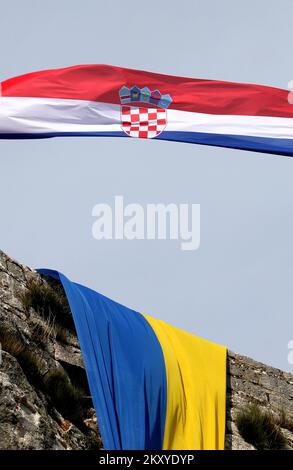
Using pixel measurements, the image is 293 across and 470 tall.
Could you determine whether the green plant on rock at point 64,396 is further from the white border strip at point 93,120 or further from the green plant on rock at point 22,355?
the white border strip at point 93,120

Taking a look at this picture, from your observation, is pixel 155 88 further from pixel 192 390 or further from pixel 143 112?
pixel 192 390

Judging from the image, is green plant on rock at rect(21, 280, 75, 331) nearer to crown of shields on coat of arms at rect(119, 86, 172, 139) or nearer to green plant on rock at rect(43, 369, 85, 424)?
green plant on rock at rect(43, 369, 85, 424)

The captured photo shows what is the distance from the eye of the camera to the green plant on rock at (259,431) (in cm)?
1301

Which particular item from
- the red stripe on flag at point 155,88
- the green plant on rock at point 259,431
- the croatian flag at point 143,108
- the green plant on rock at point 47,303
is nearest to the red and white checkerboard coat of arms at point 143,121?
the croatian flag at point 143,108

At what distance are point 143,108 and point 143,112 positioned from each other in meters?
0.12

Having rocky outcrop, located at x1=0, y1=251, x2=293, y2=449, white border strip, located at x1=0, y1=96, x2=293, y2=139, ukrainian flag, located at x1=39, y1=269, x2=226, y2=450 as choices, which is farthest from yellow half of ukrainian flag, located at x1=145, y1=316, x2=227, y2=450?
white border strip, located at x1=0, y1=96, x2=293, y2=139

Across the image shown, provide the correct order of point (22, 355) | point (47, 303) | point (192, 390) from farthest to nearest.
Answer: point (47, 303) → point (192, 390) → point (22, 355)

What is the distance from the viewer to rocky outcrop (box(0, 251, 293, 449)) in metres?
10.6

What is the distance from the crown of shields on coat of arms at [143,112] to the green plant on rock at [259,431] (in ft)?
16.2

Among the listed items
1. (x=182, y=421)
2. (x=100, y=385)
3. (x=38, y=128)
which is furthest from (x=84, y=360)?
(x=38, y=128)

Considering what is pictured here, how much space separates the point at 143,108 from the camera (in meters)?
16.4

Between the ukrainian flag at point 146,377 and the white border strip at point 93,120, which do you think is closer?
the ukrainian flag at point 146,377

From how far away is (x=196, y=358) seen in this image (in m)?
13.8

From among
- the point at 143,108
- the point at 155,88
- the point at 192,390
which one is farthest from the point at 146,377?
the point at 155,88
